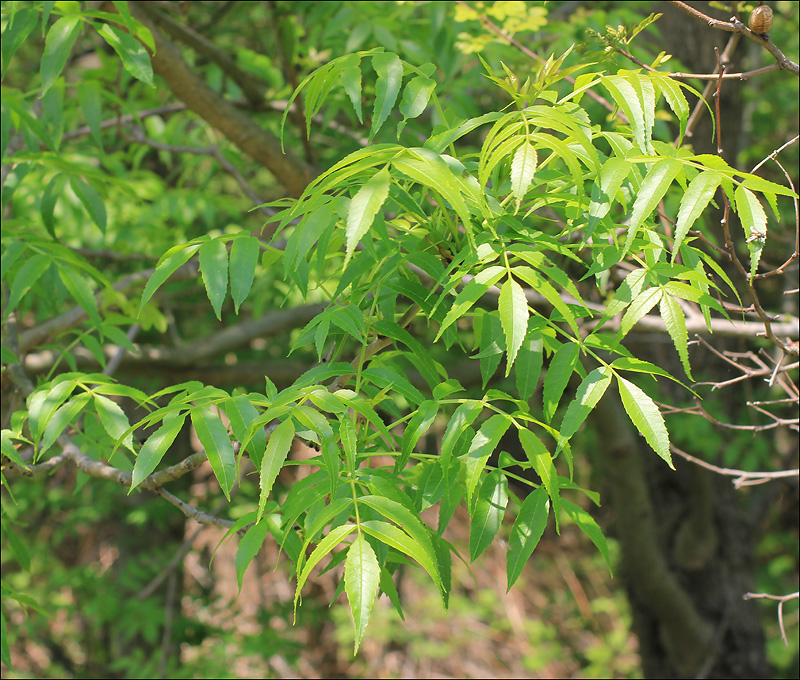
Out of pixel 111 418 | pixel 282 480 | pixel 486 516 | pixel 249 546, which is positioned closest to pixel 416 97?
pixel 486 516

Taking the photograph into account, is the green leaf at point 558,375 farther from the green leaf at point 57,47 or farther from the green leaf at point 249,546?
the green leaf at point 57,47

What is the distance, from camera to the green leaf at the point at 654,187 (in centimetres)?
113

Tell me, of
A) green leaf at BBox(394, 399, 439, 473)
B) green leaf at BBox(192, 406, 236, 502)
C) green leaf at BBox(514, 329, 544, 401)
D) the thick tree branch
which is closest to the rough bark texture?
the thick tree branch

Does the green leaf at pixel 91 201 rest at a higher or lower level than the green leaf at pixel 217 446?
lower

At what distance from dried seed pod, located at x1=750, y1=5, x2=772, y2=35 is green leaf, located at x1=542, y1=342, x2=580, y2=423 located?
2.36 ft

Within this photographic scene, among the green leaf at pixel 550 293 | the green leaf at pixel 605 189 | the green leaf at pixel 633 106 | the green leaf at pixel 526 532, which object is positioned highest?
the green leaf at pixel 633 106

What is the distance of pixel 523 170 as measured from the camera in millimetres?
1150

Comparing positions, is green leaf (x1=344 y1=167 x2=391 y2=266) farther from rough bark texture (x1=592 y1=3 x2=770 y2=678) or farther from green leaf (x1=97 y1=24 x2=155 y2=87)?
rough bark texture (x1=592 y1=3 x2=770 y2=678)

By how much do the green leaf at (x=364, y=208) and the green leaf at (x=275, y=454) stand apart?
0.91ft

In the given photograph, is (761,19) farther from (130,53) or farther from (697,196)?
(130,53)

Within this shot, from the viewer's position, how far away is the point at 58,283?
2.14 m

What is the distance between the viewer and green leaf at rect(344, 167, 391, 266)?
1016 millimetres

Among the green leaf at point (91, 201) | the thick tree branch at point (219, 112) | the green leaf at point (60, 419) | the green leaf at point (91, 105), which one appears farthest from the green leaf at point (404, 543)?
the thick tree branch at point (219, 112)

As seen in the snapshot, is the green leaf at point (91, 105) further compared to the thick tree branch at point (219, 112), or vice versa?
the thick tree branch at point (219, 112)
